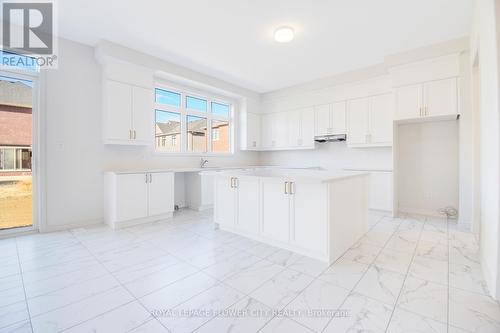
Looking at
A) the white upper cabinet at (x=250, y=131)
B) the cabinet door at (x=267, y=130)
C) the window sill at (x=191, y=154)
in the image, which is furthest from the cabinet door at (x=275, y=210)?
the cabinet door at (x=267, y=130)

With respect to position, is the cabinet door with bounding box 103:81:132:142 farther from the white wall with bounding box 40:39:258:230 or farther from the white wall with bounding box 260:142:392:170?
the white wall with bounding box 260:142:392:170

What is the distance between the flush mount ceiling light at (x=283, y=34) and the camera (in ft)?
9.99

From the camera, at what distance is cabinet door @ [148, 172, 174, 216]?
3.73 m

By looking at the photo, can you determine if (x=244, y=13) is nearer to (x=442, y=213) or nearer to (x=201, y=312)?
(x=201, y=312)

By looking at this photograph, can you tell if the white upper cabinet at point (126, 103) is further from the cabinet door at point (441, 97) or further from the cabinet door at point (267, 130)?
Result: the cabinet door at point (441, 97)

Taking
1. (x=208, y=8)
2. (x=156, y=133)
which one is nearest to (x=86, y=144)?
(x=156, y=133)

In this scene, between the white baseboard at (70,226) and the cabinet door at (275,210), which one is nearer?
the cabinet door at (275,210)

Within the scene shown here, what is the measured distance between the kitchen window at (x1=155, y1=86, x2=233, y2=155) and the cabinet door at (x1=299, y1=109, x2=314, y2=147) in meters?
1.86

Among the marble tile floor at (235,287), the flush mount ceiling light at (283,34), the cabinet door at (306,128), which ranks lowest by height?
the marble tile floor at (235,287)

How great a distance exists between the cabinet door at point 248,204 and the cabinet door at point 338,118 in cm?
293

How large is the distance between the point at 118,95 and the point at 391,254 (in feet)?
14.3

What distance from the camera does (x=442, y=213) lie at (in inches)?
156

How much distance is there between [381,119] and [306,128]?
5.25ft

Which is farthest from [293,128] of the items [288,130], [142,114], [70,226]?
[70,226]
